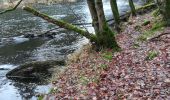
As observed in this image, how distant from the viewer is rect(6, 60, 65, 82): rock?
16.9 metres

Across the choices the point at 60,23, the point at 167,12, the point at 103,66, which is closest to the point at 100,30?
the point at 60,23

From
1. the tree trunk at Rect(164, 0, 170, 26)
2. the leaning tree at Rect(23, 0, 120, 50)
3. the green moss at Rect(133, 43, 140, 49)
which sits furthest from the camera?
the tree trunk at Rect(164, 0, 170, 26)

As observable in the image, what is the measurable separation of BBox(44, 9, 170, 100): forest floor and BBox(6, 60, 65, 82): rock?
147 centimetres

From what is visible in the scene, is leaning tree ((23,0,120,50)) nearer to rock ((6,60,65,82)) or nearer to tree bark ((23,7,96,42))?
tree bark ((23,7,96,42))

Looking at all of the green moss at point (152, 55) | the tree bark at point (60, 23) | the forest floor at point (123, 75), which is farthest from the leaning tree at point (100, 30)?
the green moss at point (152, 55)

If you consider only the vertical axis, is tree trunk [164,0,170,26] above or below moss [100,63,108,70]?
above

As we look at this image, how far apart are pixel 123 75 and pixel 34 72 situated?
6.98 meters

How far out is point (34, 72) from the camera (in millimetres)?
17406

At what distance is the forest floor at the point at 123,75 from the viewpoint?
9815 mm

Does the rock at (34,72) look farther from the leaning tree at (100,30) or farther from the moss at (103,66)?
the moss at (103,66)

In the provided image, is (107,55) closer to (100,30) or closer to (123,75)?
(100,30)

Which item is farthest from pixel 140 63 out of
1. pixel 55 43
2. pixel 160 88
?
pixel 55 43

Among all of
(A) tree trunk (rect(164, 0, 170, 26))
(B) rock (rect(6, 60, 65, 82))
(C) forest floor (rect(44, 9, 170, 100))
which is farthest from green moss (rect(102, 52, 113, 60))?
(A) tree trunk (rect(164, 0, 170, 26))

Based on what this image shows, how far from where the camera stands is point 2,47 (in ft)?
94.1
